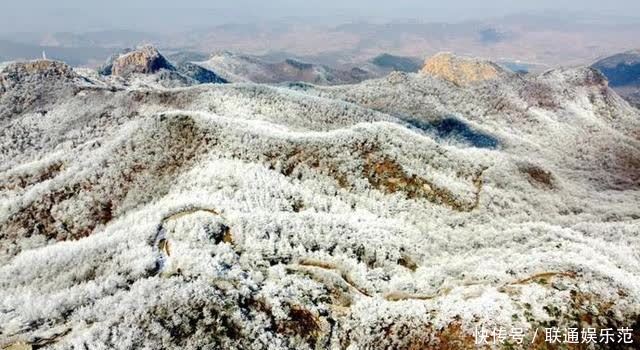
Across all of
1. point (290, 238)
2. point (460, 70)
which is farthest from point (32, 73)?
point (460, 70)

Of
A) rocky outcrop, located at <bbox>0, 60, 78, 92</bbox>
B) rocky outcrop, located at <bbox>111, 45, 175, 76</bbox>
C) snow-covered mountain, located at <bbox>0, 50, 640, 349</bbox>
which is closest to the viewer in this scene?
snow-covered mountain, located at <bbox>0, 50, 640, 349</bbox>

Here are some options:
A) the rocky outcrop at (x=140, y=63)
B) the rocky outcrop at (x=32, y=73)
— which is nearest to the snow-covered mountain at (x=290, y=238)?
the rocky outcrop at (x=32, y=73)

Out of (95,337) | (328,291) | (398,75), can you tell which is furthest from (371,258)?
(398,75)

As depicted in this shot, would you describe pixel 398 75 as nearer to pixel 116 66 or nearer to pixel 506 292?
pixel 506 292

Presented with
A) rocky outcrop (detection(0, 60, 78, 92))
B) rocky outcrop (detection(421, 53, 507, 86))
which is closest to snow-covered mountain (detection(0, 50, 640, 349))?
rocky outcrop (detection(0, 60, 78, 92))

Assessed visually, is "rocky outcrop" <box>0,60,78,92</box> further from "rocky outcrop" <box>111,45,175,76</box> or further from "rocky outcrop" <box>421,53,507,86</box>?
"rocky outcrop" <box>111,45,175,76</box>

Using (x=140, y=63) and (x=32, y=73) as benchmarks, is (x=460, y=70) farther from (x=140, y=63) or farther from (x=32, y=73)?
(x=140, y=63)
